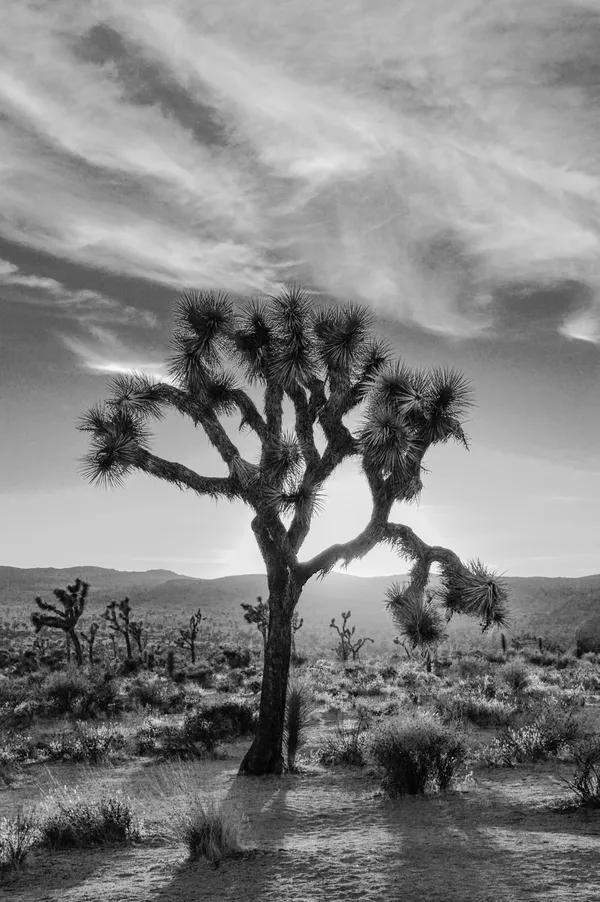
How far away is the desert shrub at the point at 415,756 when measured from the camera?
984cm

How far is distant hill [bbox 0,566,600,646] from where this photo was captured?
6825cm

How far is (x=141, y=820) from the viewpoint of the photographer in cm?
840

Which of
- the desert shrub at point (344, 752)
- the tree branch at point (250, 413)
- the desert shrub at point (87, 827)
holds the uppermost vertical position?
the tree branch at point (250, 413)

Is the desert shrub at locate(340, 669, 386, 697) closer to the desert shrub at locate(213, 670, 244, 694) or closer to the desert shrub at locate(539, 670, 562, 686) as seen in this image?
the desert shrub at locate(213, 670, 244, 694)

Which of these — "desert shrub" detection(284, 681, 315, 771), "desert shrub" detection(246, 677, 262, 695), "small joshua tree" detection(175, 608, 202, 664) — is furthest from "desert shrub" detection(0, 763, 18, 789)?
"small joshua tree" detection(175, 608, 202, 664)

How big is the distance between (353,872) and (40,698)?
60.4ft

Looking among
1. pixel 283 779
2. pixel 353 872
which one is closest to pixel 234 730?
pixel 283 779

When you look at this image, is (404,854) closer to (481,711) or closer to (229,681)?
(481,711)

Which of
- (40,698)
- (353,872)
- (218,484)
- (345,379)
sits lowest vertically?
(40,698)

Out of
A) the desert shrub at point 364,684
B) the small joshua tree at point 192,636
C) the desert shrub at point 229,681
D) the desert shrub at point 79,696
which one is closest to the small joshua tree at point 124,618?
the small joshua tree at point 192,636

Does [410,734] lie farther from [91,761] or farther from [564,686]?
[564,686]

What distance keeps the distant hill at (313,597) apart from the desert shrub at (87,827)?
151 feet

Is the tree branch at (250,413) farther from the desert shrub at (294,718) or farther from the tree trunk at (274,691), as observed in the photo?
the desert shrub at (294,718)

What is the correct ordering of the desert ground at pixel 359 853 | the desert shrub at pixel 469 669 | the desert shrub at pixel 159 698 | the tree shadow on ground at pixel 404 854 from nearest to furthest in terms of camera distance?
the tree shadow on ground at pixel 404 854 → the desert ground at pixel 359 853 → the desert shrub at pixel 159 698 → the desert shrub at pixel 469 669
